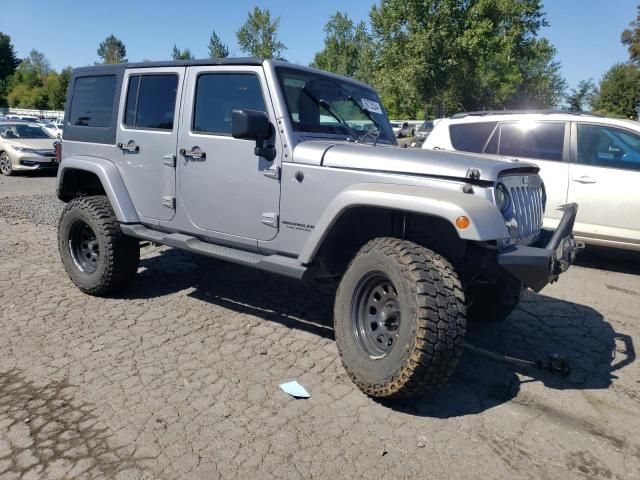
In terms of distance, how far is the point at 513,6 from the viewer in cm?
4128

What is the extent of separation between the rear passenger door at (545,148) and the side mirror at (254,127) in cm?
412

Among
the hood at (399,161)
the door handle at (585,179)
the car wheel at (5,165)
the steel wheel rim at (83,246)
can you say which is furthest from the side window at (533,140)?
the car wheel at (5,165)

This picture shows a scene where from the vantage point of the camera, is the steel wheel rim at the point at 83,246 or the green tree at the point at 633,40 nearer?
the steel wheel rim at the point at 83,246

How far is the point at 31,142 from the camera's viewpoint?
1423 cm

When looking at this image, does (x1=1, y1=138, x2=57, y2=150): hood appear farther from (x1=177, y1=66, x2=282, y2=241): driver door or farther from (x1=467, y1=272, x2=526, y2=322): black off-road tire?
(x1=467, y1=272, x2=526, y2=322): black off-road tire

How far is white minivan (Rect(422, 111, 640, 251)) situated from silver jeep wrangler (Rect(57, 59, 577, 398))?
110 inches

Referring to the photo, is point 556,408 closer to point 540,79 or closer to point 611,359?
point 611,359

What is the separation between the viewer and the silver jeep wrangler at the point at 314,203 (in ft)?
9.42

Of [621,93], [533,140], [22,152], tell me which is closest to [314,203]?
[533,140]

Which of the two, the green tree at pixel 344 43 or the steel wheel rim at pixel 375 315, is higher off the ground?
the green tree at pixel 344 43

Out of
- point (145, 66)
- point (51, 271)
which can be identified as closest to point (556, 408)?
point (145, 66)

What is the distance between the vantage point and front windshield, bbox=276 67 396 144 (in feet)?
12.2

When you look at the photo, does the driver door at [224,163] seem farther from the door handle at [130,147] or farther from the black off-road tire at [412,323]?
the black off-road tire at [412,323]

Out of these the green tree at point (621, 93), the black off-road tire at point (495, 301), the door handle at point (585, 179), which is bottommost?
the black off-road tire at point (495, 301)
